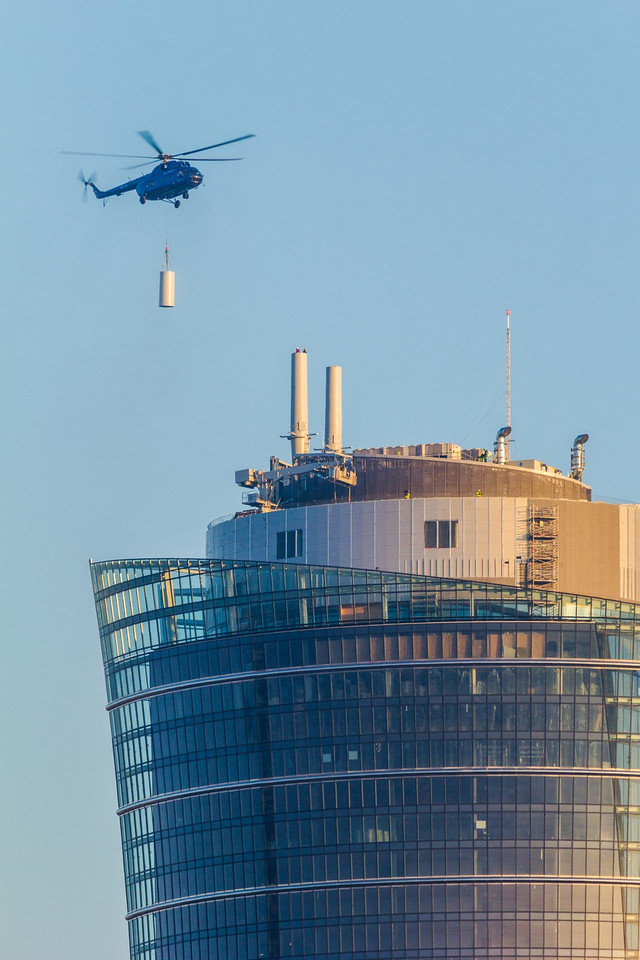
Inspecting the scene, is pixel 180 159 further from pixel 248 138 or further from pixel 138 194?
pixel 248 138

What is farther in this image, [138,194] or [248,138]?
[138,194]

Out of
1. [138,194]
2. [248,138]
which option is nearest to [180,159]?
[138,194]

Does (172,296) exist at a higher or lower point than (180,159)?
lower

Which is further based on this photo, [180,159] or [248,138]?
[180,159]

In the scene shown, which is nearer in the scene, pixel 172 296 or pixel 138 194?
pixel 172 296
